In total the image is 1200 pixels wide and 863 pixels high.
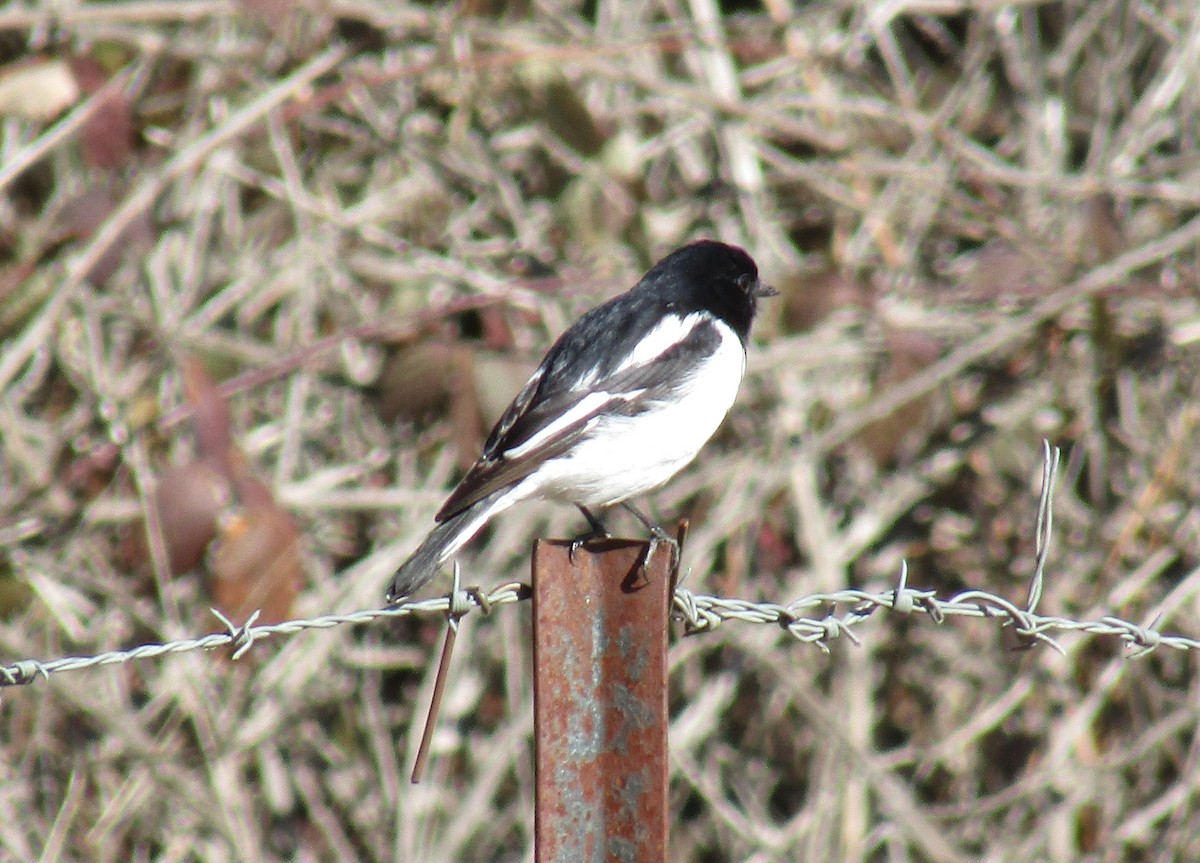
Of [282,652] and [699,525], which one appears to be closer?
[282,652]

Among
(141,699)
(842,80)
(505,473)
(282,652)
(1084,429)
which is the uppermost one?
(842,80)

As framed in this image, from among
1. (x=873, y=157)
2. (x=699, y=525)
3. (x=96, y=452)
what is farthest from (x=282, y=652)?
(x=873, y=157)

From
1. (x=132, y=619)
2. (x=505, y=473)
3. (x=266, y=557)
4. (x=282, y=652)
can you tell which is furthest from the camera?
(x=132, y=619)

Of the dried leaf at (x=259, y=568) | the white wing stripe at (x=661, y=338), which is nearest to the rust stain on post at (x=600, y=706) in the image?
the white wing stripe at (x=661, y=338)

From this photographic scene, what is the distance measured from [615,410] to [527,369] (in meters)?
0.91

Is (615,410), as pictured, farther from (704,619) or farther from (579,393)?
(704,619)

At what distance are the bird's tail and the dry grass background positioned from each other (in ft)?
3.77

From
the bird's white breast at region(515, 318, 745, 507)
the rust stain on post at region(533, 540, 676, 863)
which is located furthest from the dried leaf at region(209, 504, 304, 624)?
the rust stain on post at region(533, 540, 676, 863)

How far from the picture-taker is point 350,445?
5.10 meters

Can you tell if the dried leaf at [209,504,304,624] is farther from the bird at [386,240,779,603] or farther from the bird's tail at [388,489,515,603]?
the bird's tail at [388,489,515,603]

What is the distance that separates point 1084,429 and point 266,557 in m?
2.83

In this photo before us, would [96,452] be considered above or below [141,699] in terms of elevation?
above

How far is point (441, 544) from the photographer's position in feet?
9.39

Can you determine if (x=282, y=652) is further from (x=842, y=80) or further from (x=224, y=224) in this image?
(x=842, y=80)
